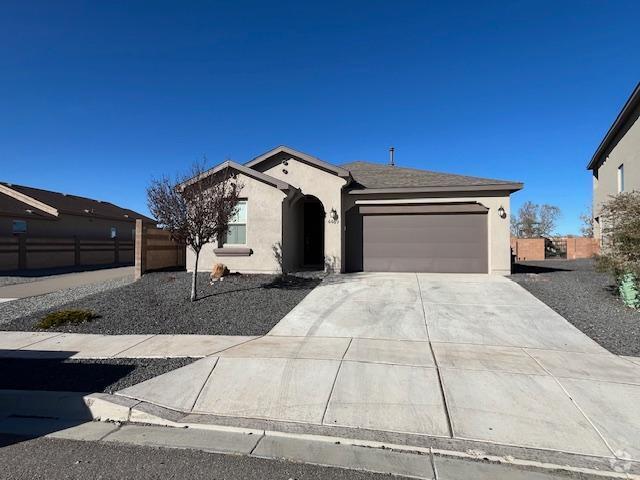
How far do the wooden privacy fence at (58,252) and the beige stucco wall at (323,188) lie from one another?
45.8 ft

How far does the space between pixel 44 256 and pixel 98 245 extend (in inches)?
157

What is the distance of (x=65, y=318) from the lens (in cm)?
833

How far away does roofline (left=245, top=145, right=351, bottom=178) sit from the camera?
544 inches

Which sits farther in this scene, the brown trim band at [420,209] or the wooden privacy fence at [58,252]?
the wooden privacy fence at [58,252]

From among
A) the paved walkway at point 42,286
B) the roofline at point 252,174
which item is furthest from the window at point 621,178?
the paved walkway at point 42,286

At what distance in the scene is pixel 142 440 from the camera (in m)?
3.96

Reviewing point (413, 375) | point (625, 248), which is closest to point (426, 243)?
point (625, 248)

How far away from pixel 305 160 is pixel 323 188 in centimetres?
122

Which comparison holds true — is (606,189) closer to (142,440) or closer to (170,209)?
(170,209)

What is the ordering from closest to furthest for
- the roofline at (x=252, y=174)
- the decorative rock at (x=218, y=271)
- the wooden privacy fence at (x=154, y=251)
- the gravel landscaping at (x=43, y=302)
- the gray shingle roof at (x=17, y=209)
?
the gravel landscaping at (x=43, y=302) → the decorative rock at (x=218, y=271) → the roofline at (x=252, y=174) → the wooden privacy fence at (x=154, y=251) → the gray shingle roof at (x=17, y=209)

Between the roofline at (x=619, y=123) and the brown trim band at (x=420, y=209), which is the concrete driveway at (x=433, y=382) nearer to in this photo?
the brown trim band at (x=420, y=209)

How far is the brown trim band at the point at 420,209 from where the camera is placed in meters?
13.9

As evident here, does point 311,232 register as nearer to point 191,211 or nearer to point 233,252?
point 233,252

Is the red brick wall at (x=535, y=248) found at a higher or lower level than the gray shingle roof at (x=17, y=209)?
lower
